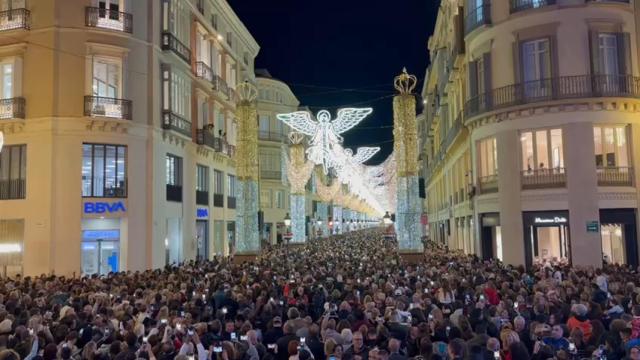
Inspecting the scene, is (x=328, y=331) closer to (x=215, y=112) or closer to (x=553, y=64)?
(x=553, y=64)

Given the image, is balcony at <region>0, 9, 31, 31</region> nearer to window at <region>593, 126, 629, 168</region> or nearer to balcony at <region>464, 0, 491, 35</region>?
balcony at <region>464, 0, 491, 35</region>

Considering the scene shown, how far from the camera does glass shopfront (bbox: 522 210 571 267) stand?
25.9m

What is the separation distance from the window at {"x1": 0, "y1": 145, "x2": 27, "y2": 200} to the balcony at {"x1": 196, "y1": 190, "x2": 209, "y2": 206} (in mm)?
12298

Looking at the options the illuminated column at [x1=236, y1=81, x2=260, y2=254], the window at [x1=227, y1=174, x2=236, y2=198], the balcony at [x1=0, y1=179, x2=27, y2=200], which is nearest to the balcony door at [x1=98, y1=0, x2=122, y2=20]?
the illuminated column at [x1=236, y1=81, x2=260, y2=254]

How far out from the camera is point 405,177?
30.2 metres

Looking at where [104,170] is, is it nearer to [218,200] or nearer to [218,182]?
[218,200]

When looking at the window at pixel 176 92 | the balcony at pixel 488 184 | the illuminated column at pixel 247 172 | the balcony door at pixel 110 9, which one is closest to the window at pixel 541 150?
the balcony at pixel 488 184

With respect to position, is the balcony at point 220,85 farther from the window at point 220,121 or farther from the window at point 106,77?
the window at point 106,77

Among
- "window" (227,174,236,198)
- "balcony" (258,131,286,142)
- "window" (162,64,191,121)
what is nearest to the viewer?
"window" (162,64,191,121)

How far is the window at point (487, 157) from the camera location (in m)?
29.1

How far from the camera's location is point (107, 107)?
1131 inches

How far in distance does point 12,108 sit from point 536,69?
24.0 m

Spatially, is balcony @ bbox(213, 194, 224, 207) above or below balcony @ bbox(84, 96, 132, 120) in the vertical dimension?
below

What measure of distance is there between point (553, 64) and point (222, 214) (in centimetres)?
2653
